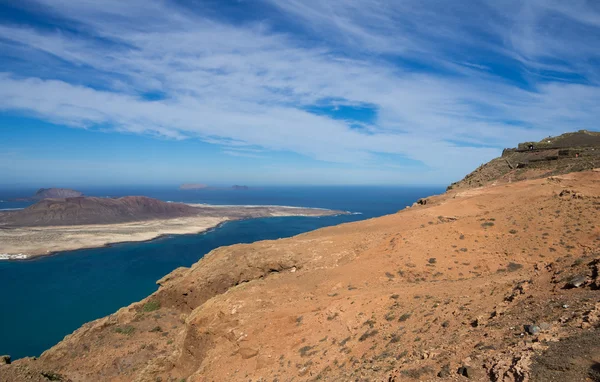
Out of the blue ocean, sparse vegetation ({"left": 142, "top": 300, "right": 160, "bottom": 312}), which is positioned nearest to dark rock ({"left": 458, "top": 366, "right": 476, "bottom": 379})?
sparse vegetation ({"left": 142, "top": 300, "right": 160, "bottom": 312})

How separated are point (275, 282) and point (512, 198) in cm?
1800

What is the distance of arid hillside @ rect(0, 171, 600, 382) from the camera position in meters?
8.49

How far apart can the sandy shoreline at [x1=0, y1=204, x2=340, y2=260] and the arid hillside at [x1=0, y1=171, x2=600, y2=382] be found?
6237 cm

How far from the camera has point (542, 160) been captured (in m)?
36.8

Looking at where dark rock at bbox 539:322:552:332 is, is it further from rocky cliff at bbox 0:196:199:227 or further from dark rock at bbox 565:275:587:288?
rocky cliff at bbox 0:196:199:227

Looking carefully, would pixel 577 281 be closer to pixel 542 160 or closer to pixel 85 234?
pixel 542 160

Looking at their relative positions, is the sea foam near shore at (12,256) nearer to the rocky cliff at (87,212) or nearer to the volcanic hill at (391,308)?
the rocky cliff at (87,212)

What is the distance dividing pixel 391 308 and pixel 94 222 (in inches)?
4361

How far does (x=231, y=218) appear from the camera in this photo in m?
118

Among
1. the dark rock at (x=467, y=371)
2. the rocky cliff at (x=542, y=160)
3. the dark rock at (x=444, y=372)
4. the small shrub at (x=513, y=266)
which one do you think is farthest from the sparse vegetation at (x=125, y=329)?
the rocky cliff at (x=542, y=160)

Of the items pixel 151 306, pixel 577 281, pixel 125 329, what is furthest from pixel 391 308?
pixel 151 306

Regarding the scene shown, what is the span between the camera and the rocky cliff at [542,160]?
33.3 m

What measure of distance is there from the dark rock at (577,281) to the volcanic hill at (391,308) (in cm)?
8

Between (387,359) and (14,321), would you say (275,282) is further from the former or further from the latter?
(14,321)
